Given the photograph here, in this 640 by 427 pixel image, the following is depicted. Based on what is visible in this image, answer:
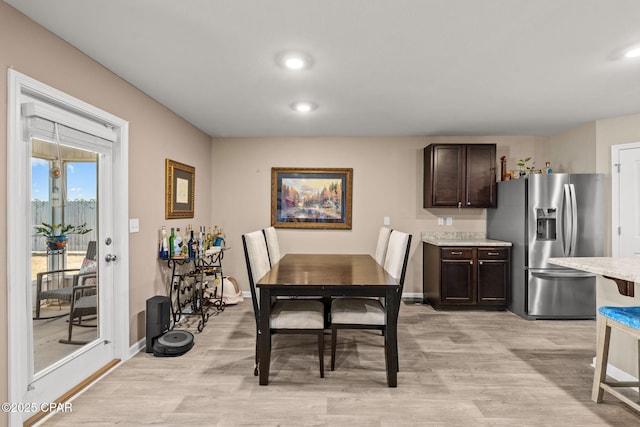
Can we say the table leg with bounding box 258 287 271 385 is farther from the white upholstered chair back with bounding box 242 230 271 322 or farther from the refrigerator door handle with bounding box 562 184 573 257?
the refrigerator door handle with bounding box 562 184 573 257

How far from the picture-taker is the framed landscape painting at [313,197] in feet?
15.7

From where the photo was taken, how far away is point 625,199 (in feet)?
12.2

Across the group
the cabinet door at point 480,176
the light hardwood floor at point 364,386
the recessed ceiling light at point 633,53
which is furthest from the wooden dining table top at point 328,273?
the recessed ceiling light at point 633,53

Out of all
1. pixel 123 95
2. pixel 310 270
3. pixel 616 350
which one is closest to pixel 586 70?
pixel 616 350

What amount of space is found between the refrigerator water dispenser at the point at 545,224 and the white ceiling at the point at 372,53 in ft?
3.56

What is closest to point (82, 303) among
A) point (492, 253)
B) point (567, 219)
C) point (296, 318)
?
point (296, 318)

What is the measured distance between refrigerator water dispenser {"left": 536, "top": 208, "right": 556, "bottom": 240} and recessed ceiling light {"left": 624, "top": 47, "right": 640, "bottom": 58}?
1855 millimetres

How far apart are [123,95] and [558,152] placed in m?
5.21

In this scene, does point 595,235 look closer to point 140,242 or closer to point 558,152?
point 558,152

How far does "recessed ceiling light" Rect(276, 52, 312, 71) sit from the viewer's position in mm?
2328

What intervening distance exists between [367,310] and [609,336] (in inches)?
59.6

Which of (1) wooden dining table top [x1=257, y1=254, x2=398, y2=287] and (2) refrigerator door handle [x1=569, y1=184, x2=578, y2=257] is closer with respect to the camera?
(1) wooden dining table top [x1=257, y1=254, x2=398, y2=287]

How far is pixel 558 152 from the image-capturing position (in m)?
4.52

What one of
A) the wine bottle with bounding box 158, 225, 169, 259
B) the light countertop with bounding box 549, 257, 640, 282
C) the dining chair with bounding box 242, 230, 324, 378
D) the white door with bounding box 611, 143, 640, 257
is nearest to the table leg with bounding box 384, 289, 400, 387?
the dining chair with bounding box 242, 230, 324, 378
